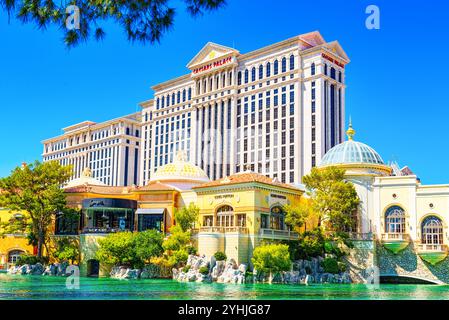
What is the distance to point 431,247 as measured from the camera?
41.9m

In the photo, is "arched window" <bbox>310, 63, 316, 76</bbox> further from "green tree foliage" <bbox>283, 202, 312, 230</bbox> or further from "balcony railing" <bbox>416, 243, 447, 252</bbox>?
"balcony railing" <bbox>416, 243, 447, 252</bbox>

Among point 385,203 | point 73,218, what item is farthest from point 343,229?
point 73,218

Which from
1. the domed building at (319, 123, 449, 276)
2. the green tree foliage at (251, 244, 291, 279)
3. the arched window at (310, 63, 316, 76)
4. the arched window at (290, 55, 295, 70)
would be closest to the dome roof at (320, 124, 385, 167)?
the domed building at (319, 123, 449, 276)

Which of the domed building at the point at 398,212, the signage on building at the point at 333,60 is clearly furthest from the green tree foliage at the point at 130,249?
the signage on building at the point at 333,60

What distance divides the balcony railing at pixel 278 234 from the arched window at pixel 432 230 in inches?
389

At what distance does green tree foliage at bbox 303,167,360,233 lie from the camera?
43031 mm

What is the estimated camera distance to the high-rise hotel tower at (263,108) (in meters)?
73.4

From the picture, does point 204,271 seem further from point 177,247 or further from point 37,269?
point 37,269

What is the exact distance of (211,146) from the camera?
276 feet

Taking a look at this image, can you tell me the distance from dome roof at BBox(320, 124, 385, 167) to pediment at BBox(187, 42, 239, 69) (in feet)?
119

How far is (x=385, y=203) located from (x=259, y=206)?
10.8 meters

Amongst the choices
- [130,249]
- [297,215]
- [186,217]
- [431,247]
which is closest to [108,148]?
[186,217]
